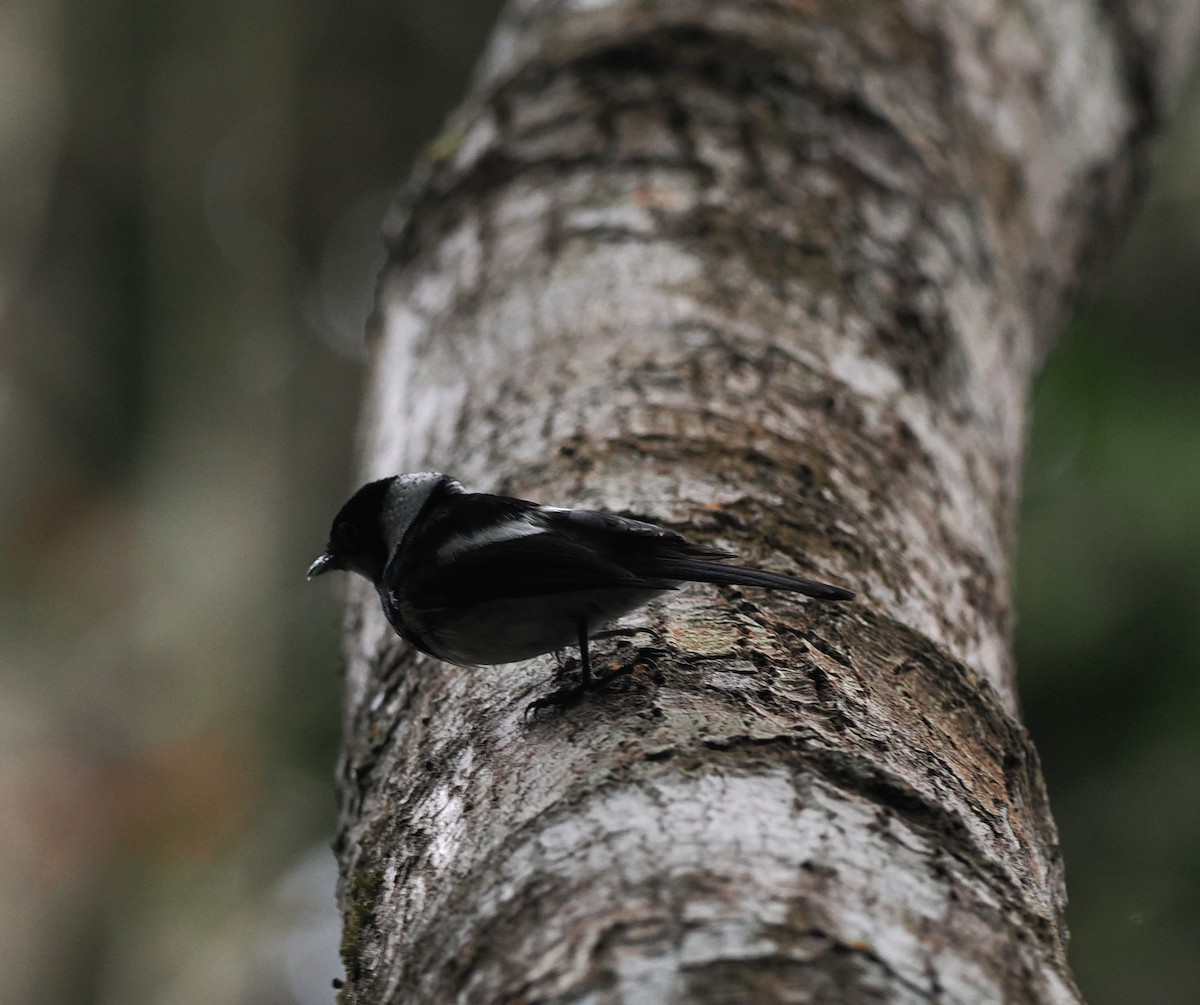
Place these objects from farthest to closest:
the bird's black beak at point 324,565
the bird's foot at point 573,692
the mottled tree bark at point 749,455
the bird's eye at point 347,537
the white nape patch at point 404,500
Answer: the bird's black beak at point 324,565
the bird's eye at point 347,537
the white nape patch at point 404,500
the bird's foot at point 573,692
the mottled tree bark at point 749,455

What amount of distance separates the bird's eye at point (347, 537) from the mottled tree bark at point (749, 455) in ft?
0.61

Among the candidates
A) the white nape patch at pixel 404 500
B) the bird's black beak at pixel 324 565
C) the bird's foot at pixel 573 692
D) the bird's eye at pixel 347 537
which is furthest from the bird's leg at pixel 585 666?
the bird's black beak at pixel 324 565

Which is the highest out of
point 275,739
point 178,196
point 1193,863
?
point 178,196

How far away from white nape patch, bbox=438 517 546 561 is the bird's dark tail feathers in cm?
31

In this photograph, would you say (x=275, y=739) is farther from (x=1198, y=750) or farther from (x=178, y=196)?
(x=1198, y=750)

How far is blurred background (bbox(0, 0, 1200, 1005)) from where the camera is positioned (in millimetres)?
5363

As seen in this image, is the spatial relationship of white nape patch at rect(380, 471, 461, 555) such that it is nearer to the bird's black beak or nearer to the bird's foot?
the bird's black beak

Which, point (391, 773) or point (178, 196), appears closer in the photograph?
point (391, 773)

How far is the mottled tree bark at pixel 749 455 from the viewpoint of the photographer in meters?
1.45

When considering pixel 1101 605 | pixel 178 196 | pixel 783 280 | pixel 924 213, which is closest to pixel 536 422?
pixel 783 280

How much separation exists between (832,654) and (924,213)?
1.98m


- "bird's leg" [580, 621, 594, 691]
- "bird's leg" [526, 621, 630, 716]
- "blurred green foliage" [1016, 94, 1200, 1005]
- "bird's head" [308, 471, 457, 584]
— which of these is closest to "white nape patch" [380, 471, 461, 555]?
"bird's head" [308, 471, 457, 584]

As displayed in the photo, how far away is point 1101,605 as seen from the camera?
539 centimetres

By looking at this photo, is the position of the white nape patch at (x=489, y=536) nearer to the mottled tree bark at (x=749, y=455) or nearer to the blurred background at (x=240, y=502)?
the mottled tree bark at (x=749, y=455)
